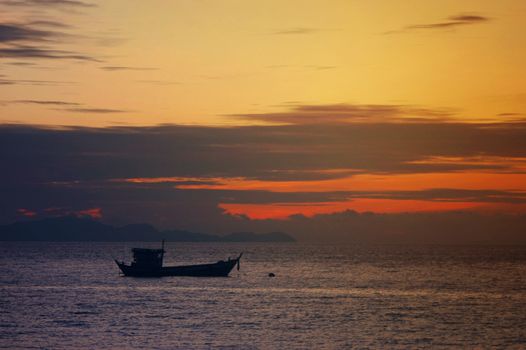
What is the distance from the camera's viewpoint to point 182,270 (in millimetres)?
140375

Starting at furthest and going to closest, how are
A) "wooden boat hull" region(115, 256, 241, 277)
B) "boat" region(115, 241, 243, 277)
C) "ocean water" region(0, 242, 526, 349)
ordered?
"wooden boat hull" region(115, 256, 241, 277)
"boat" region(115, 241, 243, 277)
"ocean water" region(0, 242, 526, 349)

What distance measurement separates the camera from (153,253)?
139m

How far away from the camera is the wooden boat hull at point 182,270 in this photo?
138 meters

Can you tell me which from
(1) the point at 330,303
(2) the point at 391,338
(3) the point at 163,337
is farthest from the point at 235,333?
(1) the point at 330,303

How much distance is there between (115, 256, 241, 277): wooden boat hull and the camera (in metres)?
138

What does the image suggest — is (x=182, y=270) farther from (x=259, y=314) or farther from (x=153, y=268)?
(x=259, y=314)

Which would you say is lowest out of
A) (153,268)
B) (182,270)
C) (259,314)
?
(259,314)

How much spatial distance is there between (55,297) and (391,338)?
5114 centimetres

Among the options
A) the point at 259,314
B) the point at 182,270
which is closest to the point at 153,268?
the point at 182,270

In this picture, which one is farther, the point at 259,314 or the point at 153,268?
the point at 153,268

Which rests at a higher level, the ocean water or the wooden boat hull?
the wooden boat hull

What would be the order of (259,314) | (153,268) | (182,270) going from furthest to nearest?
(182,270) < (153,268) < (259,314)

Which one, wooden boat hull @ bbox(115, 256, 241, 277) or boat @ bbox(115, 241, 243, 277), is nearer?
boat @ bbox(115, 241, 243, 277)

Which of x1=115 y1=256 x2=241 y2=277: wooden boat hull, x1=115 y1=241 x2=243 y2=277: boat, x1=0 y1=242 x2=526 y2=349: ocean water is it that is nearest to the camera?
x1=0 y1=242 x2=526 y2=349: ocean water
